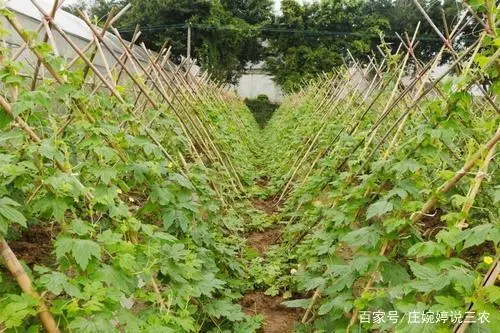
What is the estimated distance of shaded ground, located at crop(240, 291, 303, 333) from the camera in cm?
365

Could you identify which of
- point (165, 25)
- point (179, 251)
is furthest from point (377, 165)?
point (165, 25)

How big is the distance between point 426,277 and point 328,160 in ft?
8.77

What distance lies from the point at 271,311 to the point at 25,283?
8.18 ft

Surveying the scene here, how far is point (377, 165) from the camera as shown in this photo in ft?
10.0

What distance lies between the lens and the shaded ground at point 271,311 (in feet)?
12.0

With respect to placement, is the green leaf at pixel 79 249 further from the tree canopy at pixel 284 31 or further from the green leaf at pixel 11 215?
the tree canopy at pixel 284 31

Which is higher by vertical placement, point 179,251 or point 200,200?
point 200,200

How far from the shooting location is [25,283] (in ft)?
6.00

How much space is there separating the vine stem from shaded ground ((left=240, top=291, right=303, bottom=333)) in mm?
2053

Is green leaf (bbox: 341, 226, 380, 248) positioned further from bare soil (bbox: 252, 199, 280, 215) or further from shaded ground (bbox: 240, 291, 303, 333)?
bare soil (bbox: 252, 199, 280, 215)

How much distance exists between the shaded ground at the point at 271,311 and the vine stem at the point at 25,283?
6.74 feet

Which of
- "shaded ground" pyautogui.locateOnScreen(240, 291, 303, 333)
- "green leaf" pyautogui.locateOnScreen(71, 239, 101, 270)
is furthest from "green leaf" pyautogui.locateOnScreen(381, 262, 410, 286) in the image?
"green leaf" pyautogui.locateOnScreen(71, 239, 101, 270)

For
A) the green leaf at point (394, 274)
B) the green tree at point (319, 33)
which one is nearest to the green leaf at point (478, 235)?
the green leaf at point (394, 274)

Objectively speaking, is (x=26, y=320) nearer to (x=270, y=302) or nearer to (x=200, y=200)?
(x=200, y=200)
